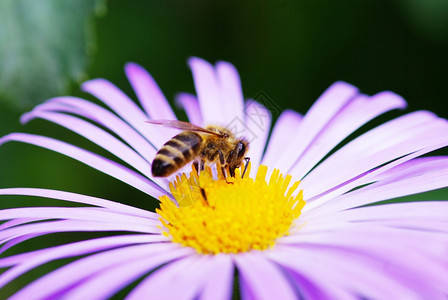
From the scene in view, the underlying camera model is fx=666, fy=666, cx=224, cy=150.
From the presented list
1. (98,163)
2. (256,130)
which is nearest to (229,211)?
(98,163)

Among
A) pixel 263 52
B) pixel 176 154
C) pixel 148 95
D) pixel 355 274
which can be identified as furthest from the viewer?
pixel 263 52

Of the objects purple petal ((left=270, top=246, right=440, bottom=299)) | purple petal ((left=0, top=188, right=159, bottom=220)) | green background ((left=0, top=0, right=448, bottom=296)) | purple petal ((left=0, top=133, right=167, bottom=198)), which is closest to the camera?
purple petal ((left=270, top=246, right=440, bottom=299))

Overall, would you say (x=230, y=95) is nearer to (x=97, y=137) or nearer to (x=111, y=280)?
(x=97, y=137)

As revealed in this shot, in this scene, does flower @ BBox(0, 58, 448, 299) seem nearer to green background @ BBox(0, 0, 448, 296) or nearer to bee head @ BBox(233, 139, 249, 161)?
bee head @ BBox(233, 139, 249, 161)

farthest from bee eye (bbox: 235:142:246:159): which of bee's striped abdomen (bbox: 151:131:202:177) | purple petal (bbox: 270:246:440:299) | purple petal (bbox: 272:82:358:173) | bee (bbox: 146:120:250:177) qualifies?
purple petal (bbox: 270:246:440:299)

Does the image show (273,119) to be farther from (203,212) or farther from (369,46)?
(203,212)

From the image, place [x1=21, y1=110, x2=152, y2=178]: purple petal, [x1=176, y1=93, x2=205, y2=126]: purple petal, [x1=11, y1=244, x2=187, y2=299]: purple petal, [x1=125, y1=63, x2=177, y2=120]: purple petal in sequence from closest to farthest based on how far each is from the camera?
1. [x1=11, y1=244, x2=187, y2=299]: purple petal
2. [x1=21, y1=110, x2=152, y2=178]: purple petal
3. [x1=125, y1=63, x2=177, y2=120]: purple petal
4. [x1=176, y1=93, x2=205, y2=126]: purple petal

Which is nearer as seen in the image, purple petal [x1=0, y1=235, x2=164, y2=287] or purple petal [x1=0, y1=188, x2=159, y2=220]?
purple petal [x1=0, y1=235, x2=164, y2=287]

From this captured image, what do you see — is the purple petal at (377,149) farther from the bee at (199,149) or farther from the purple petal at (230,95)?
the purple petal at (230,95)
